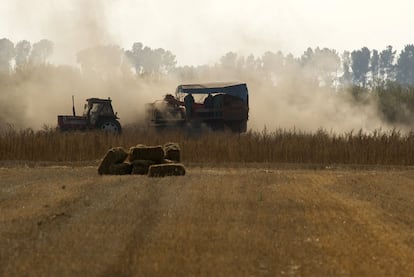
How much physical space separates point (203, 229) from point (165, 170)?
25.8 feet

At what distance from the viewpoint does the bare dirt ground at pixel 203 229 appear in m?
8.00

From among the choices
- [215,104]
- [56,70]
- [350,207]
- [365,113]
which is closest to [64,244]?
[350,207]

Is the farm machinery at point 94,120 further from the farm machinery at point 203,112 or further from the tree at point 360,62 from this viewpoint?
the tree at point 360,62

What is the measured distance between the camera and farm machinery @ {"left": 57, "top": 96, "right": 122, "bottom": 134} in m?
30.5

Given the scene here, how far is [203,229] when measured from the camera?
9.70 metres

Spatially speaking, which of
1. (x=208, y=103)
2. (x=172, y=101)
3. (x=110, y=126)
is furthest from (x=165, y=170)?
(x=172, y=101)

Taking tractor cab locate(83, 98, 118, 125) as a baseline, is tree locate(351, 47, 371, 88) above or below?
above

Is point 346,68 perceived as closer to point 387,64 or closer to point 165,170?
→ point 387,64

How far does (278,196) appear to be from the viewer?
13.2 meters

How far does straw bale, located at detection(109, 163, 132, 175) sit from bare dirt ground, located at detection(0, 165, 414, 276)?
2588 millimetres

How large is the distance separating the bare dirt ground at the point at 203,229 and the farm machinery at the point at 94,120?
15.3m

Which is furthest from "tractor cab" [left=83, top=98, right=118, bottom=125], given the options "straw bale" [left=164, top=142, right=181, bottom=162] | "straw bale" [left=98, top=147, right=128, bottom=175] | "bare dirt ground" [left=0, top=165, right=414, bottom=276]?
"bare dirt ground" [left=0, top=165, right=414, bottom=276]

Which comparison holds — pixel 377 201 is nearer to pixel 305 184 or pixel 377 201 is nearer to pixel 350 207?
pixel 350 207

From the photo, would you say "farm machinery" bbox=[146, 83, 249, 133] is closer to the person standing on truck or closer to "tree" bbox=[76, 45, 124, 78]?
the person standing on truck
